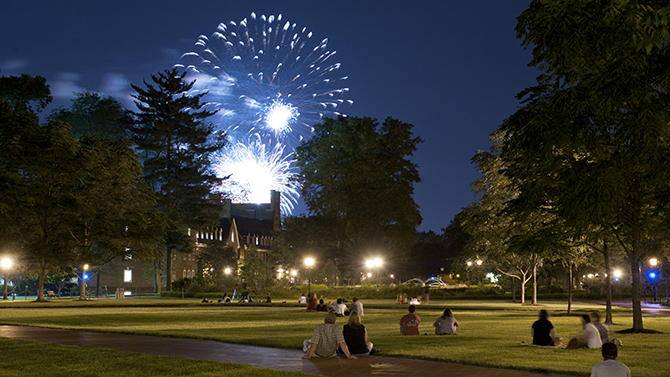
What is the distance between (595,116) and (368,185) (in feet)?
170

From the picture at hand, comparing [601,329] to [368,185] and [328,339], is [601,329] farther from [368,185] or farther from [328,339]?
[368,185]

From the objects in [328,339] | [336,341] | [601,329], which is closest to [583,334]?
[601,329]

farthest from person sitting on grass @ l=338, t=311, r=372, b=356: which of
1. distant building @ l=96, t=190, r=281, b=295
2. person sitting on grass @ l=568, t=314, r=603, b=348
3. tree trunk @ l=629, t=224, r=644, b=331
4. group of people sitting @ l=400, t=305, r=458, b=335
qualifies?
distant building @ l=96, t=190, r=281, b=295

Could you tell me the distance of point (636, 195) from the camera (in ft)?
72.8

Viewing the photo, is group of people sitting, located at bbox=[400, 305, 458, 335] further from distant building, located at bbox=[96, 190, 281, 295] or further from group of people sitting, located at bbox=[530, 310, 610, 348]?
distant building, located at bbox=[96, 190, 281, 295]

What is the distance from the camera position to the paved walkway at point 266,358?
12.2 metres

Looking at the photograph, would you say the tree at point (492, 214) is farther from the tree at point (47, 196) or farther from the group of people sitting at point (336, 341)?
the tree at point (47, 196)

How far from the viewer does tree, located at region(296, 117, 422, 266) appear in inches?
2736

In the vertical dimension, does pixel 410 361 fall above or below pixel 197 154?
below

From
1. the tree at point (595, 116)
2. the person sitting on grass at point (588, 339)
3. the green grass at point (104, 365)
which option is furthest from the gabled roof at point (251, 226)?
the person sitting on grass at point (588, 339)

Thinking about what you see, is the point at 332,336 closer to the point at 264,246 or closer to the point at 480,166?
the point at 480,166

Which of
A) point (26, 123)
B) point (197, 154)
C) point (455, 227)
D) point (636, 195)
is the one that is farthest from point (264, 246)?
point (636, 195)

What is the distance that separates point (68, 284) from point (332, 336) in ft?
287

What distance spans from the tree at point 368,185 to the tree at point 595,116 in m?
47.6
